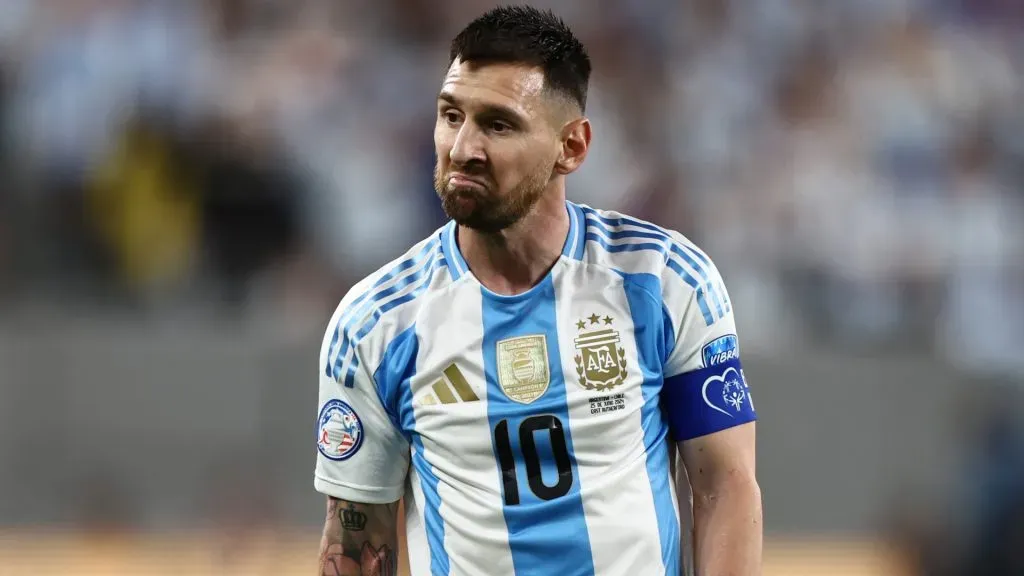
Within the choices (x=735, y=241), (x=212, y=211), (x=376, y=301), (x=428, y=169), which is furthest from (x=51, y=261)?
(x=376, y=301)

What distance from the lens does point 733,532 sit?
2732 mm

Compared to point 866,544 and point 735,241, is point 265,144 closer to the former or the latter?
point 735,241

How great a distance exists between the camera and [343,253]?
6.07 meters

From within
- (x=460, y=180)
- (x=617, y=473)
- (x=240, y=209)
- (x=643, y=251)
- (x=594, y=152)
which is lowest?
(x=617, y=473)

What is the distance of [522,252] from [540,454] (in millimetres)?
432

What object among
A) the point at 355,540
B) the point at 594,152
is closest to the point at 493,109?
the point at 355,540

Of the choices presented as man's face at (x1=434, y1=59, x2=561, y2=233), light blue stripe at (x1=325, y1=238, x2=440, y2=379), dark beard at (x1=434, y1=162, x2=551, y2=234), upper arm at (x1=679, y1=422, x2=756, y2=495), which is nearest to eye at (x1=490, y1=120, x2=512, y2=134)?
man's face at (x1=434, y1=59, x2=561, y2=233)

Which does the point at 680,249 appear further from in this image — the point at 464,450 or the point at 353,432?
the point at 353,432

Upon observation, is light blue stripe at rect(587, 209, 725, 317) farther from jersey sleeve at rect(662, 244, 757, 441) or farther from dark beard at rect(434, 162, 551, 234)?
dark beard at rect(434, 162, 551, 234)

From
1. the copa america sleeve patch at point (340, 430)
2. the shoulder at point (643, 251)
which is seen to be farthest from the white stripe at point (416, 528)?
the shoulder at point (643, 251)

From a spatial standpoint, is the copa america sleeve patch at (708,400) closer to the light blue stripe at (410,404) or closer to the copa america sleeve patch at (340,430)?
the light blue stripe at (410,404)

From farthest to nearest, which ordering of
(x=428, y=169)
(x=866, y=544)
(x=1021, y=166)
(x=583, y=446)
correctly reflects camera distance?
(x=1021, y=166)
(x=428, y=169)
(x=866, y=544)
(x=583, y=446)

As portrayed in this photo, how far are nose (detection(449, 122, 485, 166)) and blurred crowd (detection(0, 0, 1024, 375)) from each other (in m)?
3.33

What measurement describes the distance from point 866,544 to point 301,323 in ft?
8.66
